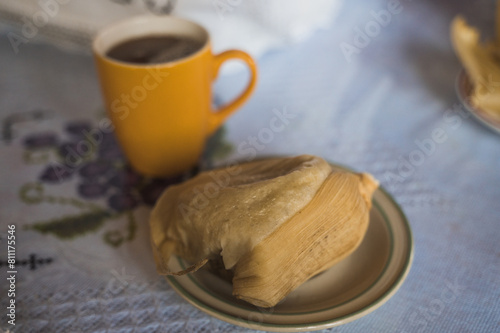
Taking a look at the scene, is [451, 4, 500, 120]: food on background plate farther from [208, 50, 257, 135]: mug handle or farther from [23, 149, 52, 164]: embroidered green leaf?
[23, 149, 52, 164]: embroidered green leaf

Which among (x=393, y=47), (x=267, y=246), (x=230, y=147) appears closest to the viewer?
(x=267, y=246)

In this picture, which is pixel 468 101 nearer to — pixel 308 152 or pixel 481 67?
pixel 481 67

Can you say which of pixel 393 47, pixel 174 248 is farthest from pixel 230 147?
pixel 393 47

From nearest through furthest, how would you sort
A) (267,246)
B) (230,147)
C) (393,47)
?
(267,246) → (230,147) → (393,47)

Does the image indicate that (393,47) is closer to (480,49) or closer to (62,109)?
(480,49)

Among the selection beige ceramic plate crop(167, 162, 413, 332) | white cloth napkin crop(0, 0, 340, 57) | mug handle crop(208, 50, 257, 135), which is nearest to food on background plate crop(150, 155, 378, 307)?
beige ceramic plate crop(167, 162, 413, 332)

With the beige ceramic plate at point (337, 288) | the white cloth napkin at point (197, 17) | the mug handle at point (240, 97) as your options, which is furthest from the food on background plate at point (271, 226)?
the white cloth napkin at point (197, 17)

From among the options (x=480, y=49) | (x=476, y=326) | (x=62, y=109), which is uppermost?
(x=480, y=49)
